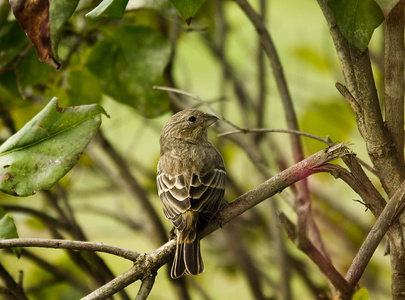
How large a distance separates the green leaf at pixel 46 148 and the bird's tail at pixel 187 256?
2.70 ft

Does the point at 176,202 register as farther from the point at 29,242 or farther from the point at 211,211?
the point at 29,242

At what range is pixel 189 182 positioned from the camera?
323 cm

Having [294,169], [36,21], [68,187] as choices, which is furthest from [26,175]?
[68,187]

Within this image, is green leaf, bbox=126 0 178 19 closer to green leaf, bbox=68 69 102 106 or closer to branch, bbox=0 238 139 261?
green leaf, bbox=68 69 102 106

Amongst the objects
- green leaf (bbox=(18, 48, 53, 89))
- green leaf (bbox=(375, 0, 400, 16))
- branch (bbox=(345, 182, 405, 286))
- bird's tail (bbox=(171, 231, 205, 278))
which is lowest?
bird's tail (bbox=(171, 231, 205, 278))

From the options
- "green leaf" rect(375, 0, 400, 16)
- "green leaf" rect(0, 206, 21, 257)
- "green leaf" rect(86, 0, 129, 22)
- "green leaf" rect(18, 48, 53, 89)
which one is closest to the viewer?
"green leaf" rect(375, 0, 400, 16)

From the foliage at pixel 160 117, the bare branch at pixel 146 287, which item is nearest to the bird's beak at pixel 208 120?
the foliage at pixel 160 117

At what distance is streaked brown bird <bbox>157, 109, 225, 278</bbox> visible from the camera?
270 cm

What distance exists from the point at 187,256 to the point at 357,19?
4.63 feet

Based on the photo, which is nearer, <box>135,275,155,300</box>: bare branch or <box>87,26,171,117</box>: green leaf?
<box>135,275,155,300</box>: bare branch

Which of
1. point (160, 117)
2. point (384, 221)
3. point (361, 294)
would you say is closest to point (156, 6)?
point (160, 117)

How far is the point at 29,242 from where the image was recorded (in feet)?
5.96

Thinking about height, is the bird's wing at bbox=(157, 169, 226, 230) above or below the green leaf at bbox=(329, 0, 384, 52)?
below

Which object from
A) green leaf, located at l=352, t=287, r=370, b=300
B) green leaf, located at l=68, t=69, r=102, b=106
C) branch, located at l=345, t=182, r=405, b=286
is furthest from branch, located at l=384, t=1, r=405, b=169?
green leaf, located at l=68, t=69, r=102, b=106
